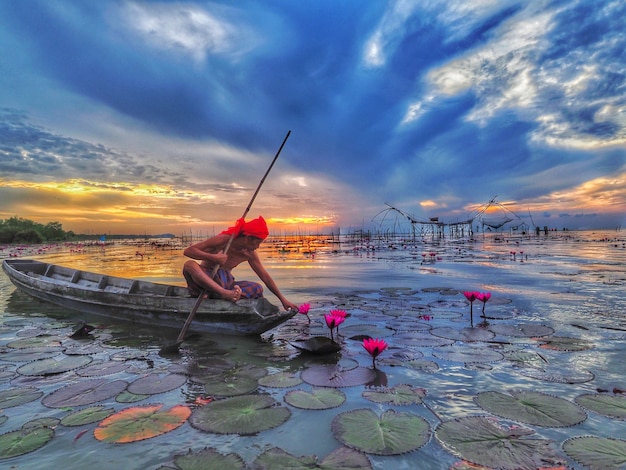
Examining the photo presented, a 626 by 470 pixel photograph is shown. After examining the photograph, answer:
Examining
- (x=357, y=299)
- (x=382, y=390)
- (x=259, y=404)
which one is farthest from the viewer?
(x=357, y=299)

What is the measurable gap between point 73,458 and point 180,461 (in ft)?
2.98

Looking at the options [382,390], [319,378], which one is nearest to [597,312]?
[382,390]

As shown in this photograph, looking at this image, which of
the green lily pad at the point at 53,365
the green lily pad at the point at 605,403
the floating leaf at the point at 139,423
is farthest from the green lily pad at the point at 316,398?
the green lily pad at the point at 53,365

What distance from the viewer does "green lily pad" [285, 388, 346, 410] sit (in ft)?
11.0

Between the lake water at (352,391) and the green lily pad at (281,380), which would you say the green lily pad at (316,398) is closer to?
the lake water at (352,391)

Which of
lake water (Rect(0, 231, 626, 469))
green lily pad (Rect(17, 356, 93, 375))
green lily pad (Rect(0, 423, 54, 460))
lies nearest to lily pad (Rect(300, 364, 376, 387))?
lake water (Rect(0, 231, 626, 469))

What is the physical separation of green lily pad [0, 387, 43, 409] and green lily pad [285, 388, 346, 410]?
2950 millimetres

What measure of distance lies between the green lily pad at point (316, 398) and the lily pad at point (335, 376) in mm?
202

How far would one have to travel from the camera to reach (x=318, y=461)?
2.45m

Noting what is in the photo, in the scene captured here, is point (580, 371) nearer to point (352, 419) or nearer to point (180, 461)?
point (352, 419)

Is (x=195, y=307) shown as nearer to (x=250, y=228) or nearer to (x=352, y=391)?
(x=250, y=228)

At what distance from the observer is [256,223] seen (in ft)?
19.6

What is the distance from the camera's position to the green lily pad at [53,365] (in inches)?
177

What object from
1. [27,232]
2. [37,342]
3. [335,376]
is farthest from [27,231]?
[335,376]
